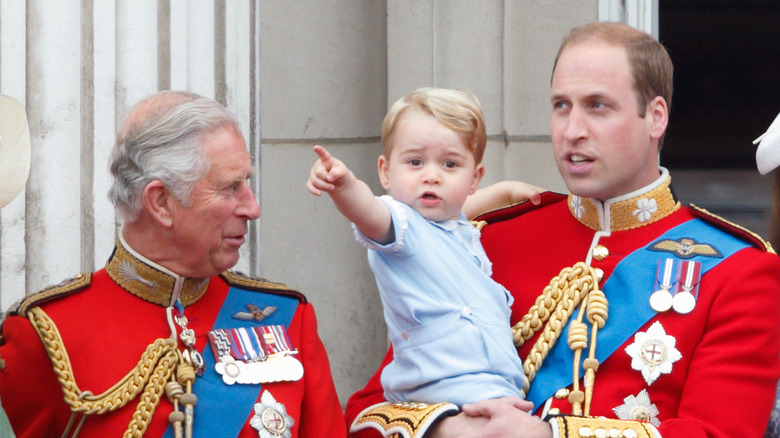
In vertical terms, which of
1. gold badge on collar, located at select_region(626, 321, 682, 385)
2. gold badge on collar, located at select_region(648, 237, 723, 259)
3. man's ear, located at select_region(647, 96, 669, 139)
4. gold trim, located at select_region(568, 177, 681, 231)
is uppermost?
man's ear, located at select_region(647, 96, 669, 139)

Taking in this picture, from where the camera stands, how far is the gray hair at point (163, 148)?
2916 millimetres

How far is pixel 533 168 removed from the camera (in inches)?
178

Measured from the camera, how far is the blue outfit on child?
2957 mm

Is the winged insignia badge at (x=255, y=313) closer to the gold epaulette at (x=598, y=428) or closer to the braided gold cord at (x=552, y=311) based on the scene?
the braided gold cord at (x=552, y=311)

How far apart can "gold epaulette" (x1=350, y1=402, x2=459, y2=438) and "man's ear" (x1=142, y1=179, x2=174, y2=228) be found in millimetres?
629

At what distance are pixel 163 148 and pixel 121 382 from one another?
19.5 inches

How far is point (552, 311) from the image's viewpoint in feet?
10.4

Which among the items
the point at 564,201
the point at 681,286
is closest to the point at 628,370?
the point at 681,286

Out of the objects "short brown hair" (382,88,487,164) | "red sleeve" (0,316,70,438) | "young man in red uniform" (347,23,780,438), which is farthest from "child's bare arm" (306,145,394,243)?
"red sleeve" (0,316,70,438)

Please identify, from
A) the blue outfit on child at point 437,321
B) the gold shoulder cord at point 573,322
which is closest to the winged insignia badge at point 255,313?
the blue outfit on child at point 437,321

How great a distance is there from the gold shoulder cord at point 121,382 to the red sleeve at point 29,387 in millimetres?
31

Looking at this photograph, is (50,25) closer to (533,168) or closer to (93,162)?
(93,162)

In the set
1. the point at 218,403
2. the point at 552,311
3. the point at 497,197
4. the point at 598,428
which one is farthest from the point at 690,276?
the point at 218,403

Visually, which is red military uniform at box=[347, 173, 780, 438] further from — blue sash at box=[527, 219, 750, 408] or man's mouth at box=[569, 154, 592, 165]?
man's mouth at box=[569, 154, 592, 165]
